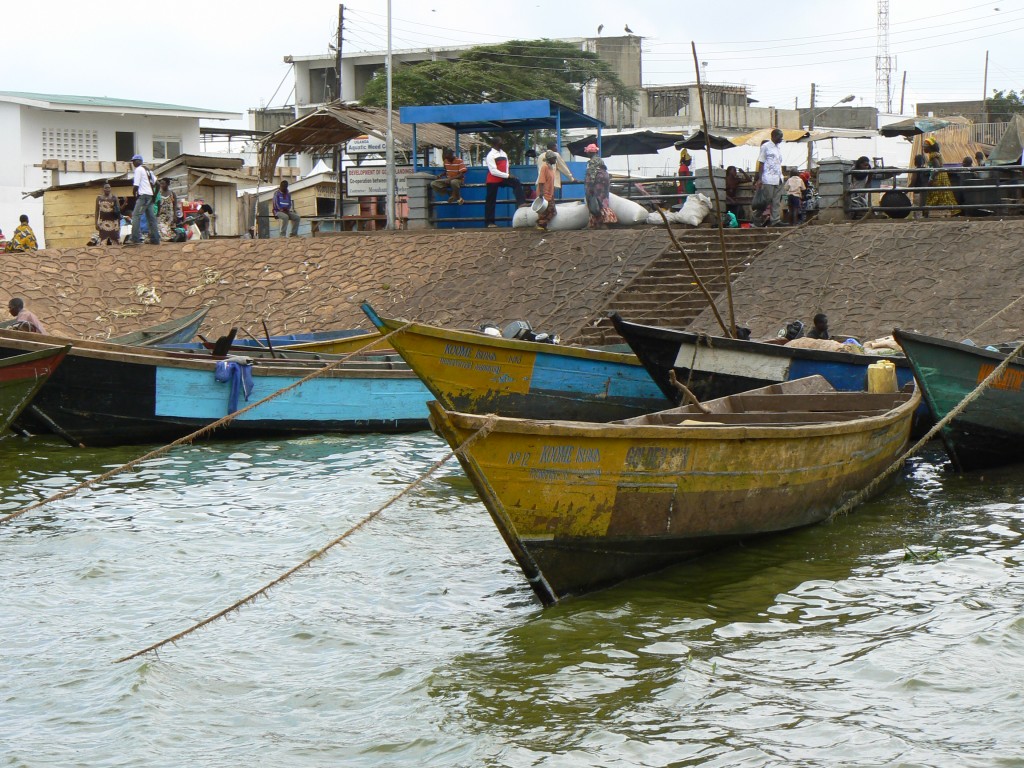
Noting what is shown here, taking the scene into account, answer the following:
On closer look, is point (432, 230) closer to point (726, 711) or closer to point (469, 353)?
point (469, 353)

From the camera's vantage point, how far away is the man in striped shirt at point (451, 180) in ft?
76.1

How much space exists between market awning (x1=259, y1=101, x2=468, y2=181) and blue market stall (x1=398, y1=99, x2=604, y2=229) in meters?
1.41

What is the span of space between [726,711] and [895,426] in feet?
15.6

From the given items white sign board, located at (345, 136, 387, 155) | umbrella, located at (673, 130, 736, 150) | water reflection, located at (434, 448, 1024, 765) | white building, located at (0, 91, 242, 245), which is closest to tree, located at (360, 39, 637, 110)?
white building, located at (0, 91, 242, 245)

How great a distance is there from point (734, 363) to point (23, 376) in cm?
727

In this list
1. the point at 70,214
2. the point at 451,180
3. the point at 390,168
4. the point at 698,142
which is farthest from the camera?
the point at 70,214

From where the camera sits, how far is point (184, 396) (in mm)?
13609

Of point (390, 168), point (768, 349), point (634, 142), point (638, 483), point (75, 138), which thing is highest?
point (75, 138)

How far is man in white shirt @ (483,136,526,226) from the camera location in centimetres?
2188

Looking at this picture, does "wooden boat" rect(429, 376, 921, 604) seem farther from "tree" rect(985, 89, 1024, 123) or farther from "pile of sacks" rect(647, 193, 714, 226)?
"tree" rect(985, 89, 1024, 123)

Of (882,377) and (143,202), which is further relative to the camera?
(143,202)

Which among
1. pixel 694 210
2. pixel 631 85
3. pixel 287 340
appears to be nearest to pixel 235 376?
pixel 287 340

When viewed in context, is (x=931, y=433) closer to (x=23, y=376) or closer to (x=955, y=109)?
(x=23, y=376)

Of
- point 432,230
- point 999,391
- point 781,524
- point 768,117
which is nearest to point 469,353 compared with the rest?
point 781,524
